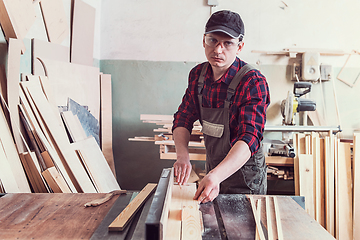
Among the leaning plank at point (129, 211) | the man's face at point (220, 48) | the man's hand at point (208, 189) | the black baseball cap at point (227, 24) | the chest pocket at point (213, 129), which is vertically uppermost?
the black baseball cap at point (227, 24)

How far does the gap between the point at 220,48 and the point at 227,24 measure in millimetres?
124

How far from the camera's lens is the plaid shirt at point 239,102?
137cm

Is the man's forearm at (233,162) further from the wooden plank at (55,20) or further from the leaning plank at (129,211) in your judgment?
the wooden plank at (55,20)

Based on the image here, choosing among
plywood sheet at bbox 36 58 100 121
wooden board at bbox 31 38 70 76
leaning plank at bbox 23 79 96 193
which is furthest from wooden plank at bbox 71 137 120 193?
wooden board at bbox 31 38 70 76

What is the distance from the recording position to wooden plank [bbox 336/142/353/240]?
2408mm

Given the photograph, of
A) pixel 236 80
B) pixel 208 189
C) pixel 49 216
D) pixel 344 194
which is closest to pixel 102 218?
pixel 49 216

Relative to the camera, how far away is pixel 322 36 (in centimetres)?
330

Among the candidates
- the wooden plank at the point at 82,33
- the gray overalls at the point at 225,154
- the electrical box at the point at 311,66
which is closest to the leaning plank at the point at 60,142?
the wooden plank at the point at 82,33

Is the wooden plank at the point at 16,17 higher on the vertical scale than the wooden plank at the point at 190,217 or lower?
higher

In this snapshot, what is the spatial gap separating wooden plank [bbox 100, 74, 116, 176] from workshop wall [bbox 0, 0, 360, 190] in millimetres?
140

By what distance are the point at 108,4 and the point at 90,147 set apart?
1.87 metres

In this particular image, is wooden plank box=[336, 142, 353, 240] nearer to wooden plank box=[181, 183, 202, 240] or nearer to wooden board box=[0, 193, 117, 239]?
wooden plank box=[181, 183, 202, 240]

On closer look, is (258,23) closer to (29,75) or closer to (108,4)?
(108,4)

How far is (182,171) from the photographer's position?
1.46 m
